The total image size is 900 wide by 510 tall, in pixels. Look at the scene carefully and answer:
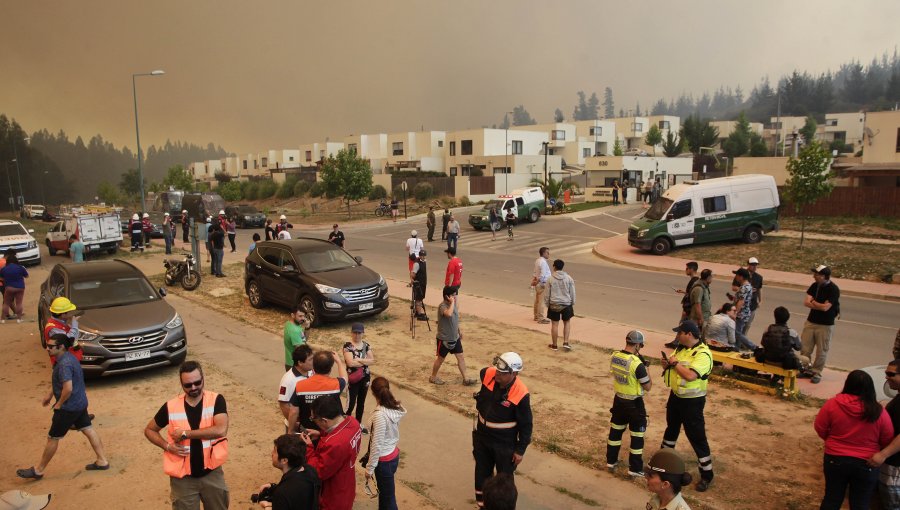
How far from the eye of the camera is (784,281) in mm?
18078

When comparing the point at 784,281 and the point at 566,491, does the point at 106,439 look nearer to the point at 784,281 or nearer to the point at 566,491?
the point at 566,491

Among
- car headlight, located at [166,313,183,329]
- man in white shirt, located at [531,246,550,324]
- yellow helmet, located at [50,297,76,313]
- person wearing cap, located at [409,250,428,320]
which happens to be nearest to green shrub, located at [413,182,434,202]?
person wearing cap, located at [409,250,428,320]

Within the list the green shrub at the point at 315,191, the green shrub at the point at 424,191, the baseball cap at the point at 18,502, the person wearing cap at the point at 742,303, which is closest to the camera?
the baseball cap at the point at 18,502

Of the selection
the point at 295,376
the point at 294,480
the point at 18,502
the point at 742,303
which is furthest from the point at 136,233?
the point at 294,480

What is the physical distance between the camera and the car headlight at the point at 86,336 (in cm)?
896

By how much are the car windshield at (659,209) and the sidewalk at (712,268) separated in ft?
5.04

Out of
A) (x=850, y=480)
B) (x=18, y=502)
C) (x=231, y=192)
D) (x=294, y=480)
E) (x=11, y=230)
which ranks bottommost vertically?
(x=850, y=480)

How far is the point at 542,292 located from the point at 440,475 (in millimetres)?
7595

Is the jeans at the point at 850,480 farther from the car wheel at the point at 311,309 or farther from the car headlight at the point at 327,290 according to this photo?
the car wheel at the point at 311,309

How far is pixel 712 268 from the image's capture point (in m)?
20.2

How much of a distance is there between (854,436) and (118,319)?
999 cm

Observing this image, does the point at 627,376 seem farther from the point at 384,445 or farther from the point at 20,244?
the point at 20,244

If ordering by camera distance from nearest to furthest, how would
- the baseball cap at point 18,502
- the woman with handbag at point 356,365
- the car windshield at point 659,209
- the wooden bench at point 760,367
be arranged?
1. the baseball cap at point 18,502
2. the woman with handbag at point 356,365
3. the wooden bench at point 760,367
4. the car windshield at point 659,209

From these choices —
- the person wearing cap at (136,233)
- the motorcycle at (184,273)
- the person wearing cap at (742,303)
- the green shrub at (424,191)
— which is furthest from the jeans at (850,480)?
the green shrub at (424,191)
